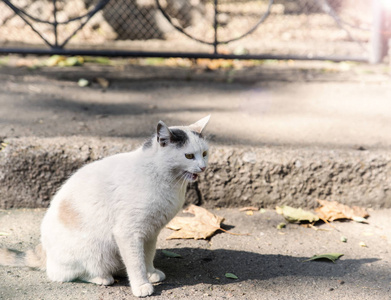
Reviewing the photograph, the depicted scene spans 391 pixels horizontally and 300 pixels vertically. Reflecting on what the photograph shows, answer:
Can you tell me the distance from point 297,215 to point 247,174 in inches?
15.7

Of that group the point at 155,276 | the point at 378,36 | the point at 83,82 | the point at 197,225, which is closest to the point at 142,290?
the point at 155,276

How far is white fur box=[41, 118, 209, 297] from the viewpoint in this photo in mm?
2215

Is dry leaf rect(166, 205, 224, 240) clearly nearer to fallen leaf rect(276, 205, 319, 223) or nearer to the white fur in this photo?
fallen leaf rect(276, 205, 319, 223)

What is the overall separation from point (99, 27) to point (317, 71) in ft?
9.27

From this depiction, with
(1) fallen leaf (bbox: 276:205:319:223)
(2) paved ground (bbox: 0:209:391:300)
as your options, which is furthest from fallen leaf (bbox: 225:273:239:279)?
(1) fallen leaf (bbox: 276:205:319:223)

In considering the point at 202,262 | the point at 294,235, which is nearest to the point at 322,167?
the point at 294,235

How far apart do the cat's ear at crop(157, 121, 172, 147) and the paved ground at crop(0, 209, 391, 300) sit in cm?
70

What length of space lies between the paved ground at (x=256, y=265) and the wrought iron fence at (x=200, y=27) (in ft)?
10.1

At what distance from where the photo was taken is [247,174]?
310cm

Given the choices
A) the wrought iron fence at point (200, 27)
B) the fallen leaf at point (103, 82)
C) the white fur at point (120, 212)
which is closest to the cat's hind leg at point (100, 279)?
the white fur at point (120, 212)

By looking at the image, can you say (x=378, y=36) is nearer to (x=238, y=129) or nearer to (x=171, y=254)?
(x=238, y=129)

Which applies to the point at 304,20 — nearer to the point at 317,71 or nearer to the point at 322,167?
the point at 317,71

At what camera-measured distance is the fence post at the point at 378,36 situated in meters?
5.17

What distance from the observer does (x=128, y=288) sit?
7.67 ft
